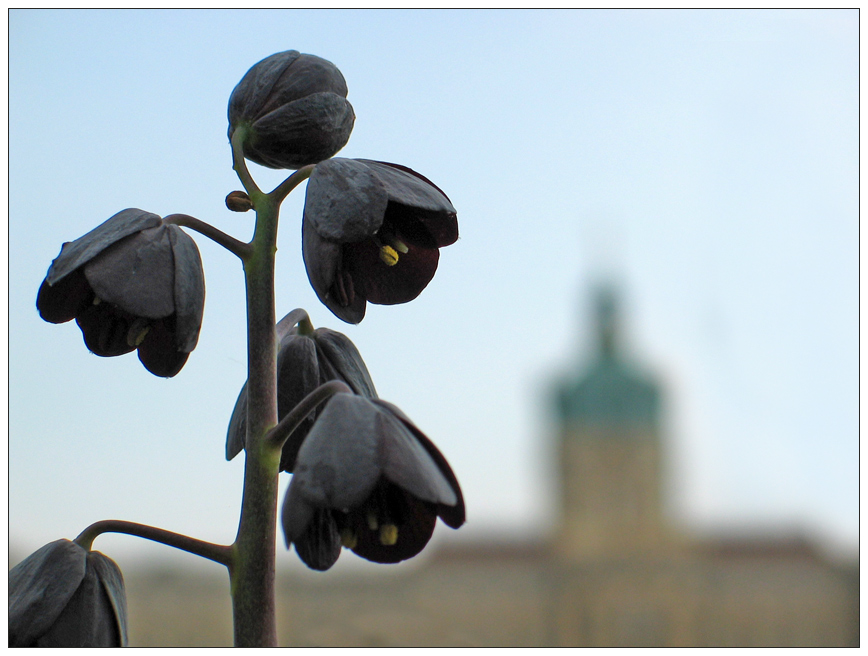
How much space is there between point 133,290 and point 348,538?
173mm

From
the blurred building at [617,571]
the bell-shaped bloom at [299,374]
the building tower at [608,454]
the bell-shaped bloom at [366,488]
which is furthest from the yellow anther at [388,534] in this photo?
the building tower at [608,454]

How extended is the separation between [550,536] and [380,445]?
27.6 m

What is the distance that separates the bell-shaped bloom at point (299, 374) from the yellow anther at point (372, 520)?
0.11m

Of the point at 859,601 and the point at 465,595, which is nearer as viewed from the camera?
the point at 859,601

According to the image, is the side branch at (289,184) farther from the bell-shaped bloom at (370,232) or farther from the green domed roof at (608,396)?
A: the green domed roof at (608,396)

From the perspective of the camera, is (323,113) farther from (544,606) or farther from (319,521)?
(544,606)

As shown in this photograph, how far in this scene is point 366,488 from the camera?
18.1 inches

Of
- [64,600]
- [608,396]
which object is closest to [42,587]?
[64,600]

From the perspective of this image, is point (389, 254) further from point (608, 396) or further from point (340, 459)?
point (608, 396)

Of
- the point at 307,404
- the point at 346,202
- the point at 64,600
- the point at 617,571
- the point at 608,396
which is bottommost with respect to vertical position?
the point at 617,571

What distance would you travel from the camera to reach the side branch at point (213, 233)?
573 millimetres

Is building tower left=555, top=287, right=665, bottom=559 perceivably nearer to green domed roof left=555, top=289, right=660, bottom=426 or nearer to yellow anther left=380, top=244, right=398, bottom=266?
green domed roof left=555, top=289, right=660, bottom=426

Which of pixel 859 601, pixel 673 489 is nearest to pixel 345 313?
pixel 859 601

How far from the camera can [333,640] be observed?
2.75 ft
